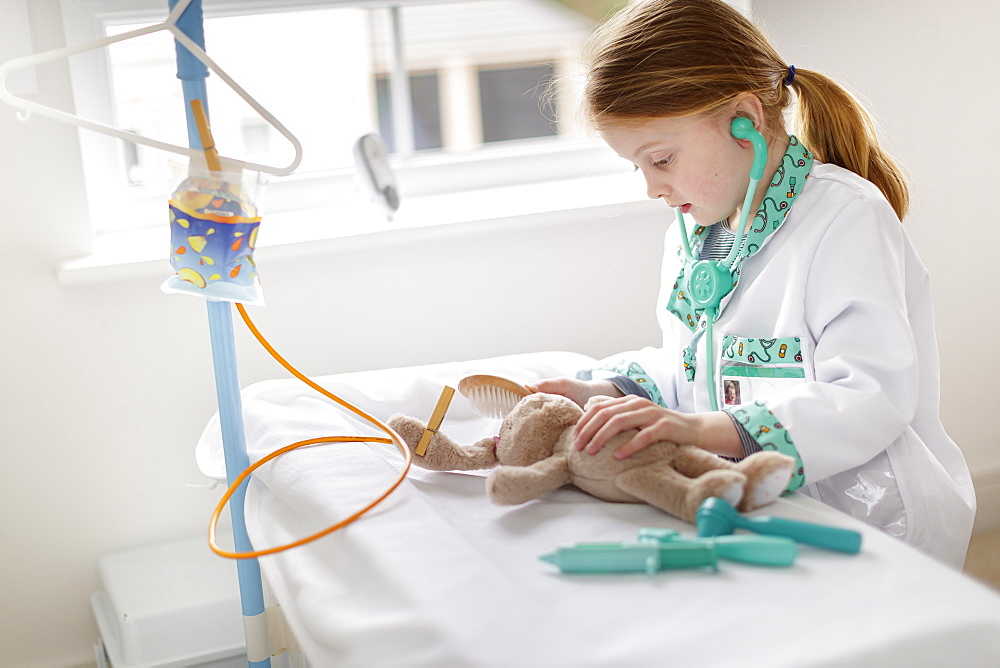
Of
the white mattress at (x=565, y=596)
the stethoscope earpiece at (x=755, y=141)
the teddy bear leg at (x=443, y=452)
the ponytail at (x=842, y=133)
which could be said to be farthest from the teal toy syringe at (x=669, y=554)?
the ponytail at (x=842, y=133)

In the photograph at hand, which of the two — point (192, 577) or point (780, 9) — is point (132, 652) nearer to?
point (192, 577)

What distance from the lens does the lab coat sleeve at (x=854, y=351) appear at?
81 centimetres

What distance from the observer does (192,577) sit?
4.19ft

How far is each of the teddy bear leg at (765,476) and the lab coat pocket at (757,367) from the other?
0.76ft

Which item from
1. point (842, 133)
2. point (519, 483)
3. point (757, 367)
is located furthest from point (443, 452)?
point (842, 133)

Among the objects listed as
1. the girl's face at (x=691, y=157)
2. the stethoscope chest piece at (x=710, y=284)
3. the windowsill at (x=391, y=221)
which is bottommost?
the stethoscope chest piece at (x=710, y=284)

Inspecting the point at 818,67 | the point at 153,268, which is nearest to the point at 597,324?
the point at 818,67

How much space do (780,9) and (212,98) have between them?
100cm

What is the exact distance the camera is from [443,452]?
33.2 inches

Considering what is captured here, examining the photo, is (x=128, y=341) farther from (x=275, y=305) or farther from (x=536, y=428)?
(x=536, y=428)

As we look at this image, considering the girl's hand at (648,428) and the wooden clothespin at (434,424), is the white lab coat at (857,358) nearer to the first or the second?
the girl's hand at (648,428)

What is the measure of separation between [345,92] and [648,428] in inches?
46.5

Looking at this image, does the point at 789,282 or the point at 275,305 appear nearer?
the point at 789,282

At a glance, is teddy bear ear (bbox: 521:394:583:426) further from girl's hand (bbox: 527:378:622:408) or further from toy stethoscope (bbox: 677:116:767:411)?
toy stethoscope (bbox: 677:116:767:411)
